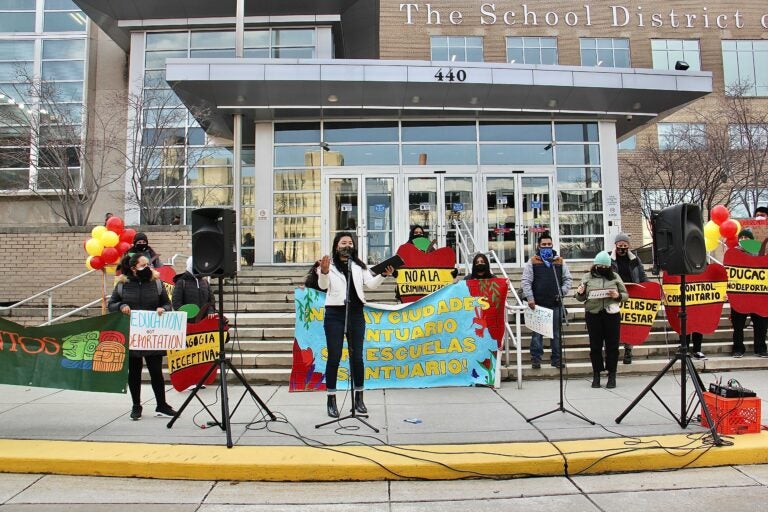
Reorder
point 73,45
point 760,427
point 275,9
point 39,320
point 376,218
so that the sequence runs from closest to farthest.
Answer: point 760,427 → point 39,320 → point 376,218 → point 275,9 → point 73,45

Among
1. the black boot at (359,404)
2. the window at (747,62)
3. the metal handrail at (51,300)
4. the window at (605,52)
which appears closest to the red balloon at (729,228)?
the black boot at (359,404)

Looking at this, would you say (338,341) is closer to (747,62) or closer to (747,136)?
(747,136)

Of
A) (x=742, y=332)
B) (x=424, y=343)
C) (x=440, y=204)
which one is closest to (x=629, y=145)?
(x=440, y=204)

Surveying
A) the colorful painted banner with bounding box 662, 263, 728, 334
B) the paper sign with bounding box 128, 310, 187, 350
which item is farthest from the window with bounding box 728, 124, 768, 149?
the paper sign with bounding box 128, 310, 187, 350

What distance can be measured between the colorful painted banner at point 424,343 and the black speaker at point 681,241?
2456 mm

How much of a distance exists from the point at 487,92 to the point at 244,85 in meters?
5.96

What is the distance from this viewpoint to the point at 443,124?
571 inches

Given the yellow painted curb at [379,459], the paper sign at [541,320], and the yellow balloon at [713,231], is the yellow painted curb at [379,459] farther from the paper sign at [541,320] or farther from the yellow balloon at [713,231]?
the yellow balloon at [713,231]

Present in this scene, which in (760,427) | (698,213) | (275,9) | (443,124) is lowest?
(760,427)

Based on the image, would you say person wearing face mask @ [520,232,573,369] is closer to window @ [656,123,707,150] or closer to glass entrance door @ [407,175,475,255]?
glass entrance door @ [407,175,475,255]

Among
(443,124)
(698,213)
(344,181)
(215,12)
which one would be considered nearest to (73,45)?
(215,12)

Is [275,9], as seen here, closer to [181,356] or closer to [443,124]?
[443,124]

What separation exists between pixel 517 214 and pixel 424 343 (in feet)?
25.4

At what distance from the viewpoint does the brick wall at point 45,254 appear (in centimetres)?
1167
